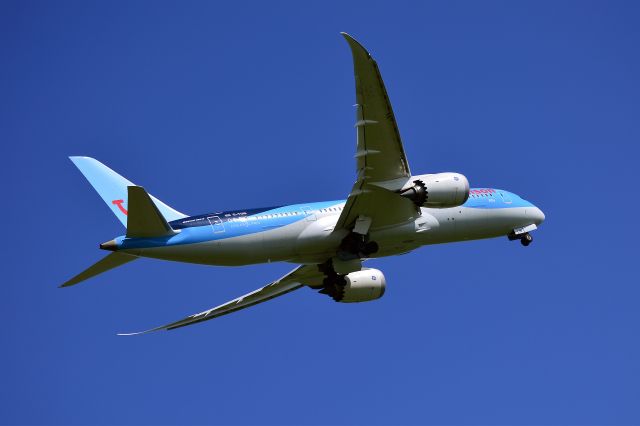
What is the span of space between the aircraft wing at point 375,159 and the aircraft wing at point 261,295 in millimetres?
5807

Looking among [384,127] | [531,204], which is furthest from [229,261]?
[531,204]

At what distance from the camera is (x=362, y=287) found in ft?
152

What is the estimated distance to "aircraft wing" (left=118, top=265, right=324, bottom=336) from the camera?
48219mm

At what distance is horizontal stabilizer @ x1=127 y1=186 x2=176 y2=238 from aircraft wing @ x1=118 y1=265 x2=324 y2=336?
9.64 metres

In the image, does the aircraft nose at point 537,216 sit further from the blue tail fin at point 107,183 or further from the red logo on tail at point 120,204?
the red logo on tail at point 120,204

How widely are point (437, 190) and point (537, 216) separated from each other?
9547 millimetres

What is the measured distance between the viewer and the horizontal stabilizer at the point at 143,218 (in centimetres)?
3684

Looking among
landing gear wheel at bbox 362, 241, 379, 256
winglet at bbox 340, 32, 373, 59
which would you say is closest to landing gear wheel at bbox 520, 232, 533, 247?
landing gear wheel at bbox 362, 241, 379, 256

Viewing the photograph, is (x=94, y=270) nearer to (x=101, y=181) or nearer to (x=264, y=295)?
(x=101, y=181)

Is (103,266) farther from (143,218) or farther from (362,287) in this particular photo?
(362,287)

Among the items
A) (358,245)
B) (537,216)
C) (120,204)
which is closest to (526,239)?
(537,216)

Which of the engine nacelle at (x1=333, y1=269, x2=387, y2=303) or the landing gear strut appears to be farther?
the engine nacelle at (x1=333, y1=269, x2=387, y2=303)

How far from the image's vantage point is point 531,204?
49.2 meters

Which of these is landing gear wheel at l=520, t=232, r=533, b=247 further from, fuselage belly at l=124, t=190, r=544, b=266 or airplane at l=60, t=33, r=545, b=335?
fuselage belly at l=124, t=190, r=544, b=266
